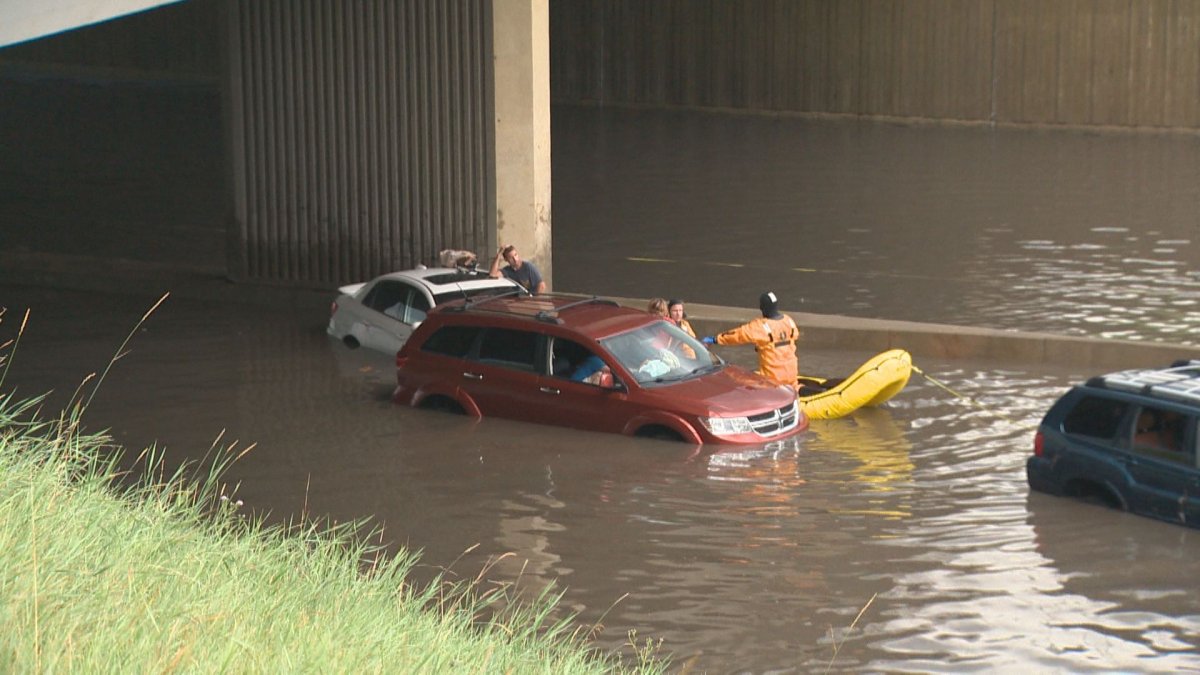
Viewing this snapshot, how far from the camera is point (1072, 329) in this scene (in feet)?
73.8

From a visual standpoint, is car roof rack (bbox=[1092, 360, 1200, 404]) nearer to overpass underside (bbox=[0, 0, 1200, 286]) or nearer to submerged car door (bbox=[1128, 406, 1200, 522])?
submerged car door (bbox=[1128, 406, 1200, 522])

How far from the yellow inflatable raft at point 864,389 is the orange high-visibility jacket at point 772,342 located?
14.4 inches

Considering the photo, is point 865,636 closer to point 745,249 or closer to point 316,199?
point 316,199

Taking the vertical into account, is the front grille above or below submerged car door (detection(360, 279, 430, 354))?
below

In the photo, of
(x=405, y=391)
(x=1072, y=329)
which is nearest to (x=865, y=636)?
(x=405, y=391)

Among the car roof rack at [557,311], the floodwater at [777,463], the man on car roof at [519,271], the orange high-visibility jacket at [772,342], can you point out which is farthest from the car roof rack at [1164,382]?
the man on car roof at [519,271]

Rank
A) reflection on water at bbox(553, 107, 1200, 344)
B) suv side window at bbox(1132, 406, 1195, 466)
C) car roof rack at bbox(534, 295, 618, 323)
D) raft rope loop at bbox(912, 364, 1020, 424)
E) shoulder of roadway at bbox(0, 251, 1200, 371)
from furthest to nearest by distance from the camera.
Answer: reflection on water at bbox(553, 107, 1200, 344) → shoulder of roadway at bbox(0, 251, 1200, 371) → raft rope loop at bbox(912, 364, 1020, 424) → car roof rack at bbox(534, 295, 618, 323) → suv side window at bbox(1132, 406, 1195, 466)

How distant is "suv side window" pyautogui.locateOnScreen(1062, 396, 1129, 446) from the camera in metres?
13.9

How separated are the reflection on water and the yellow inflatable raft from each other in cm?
553

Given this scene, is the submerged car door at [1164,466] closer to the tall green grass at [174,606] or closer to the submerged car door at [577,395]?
the submerged car door at [577,395]

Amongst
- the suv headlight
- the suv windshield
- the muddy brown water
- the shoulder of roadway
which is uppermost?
the suv windshield

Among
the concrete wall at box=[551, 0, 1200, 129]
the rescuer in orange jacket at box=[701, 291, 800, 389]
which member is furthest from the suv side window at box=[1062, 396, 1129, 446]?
the concrete wall at box=[551, 0, 1200, 129]

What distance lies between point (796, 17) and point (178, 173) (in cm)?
2072

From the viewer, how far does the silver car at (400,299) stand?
70.5 feet
